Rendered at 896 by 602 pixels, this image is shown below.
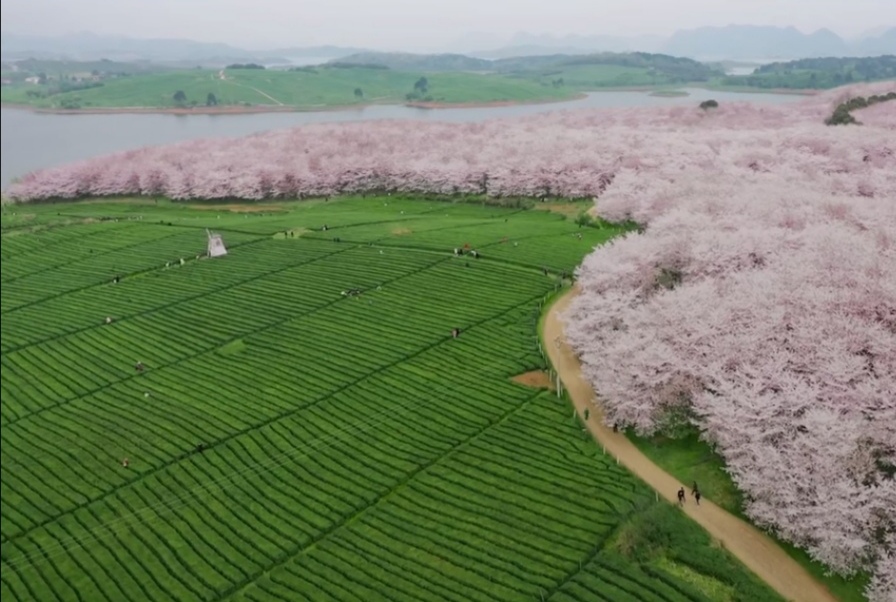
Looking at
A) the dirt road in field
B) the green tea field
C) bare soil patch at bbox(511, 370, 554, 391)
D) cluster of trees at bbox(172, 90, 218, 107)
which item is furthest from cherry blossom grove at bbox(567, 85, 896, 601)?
cluster of trees at bbox(172, 90, 218, 107)

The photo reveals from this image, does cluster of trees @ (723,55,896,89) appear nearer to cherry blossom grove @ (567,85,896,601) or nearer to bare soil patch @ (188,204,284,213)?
cherry blossom grove @ (567,85,896,601)

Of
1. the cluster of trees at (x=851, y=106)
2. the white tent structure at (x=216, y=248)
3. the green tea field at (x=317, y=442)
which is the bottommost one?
the green tea field at (x=317, y=442)

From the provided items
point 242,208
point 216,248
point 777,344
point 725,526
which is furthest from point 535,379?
point 242,208

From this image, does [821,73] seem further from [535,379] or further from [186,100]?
[186,100]

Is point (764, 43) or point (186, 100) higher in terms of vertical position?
point (764, 43)

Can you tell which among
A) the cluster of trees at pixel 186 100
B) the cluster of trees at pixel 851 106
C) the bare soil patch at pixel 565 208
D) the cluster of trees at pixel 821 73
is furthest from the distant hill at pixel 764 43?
the cluster of trees at pixel 186 100

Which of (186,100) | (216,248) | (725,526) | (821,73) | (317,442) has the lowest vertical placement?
(317,442)

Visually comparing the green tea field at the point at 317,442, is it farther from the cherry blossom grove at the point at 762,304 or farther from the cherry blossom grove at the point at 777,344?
the cherry blossom grove at the point at 762,304
